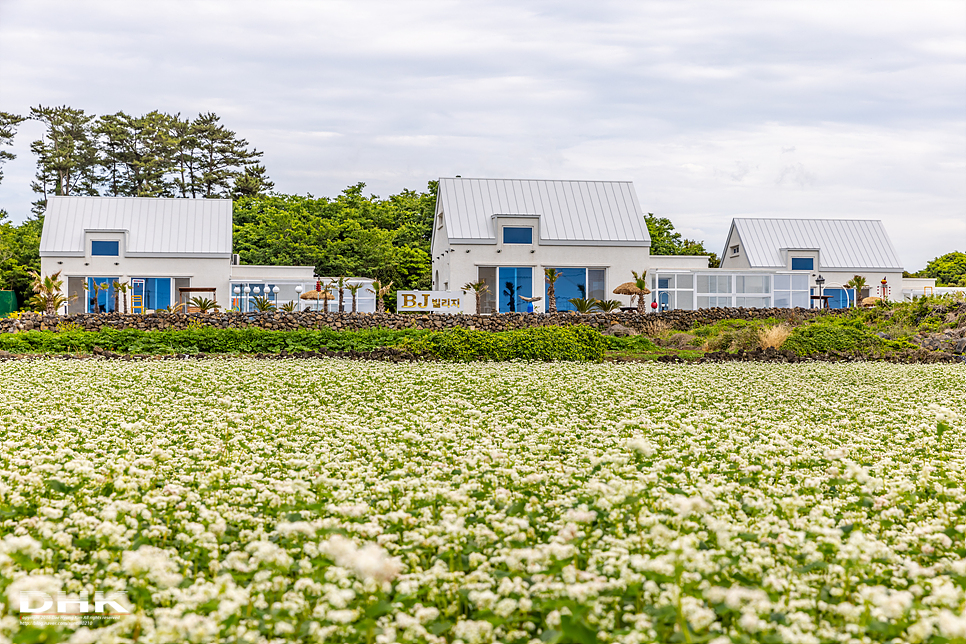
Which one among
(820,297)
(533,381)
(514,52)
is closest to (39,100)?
(514,52)

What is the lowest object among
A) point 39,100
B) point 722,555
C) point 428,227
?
point 722,555

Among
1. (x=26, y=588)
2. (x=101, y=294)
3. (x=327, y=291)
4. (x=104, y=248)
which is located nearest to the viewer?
(x=26, y=588)

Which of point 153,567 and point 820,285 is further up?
point 820,285

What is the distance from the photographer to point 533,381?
11305mm

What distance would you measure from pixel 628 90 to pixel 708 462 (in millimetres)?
17720

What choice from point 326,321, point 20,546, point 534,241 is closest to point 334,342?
point 326,321

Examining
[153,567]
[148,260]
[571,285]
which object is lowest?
[153,567]

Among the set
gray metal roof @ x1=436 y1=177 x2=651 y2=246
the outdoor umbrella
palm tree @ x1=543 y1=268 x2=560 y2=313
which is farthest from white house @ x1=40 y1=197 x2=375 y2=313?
palm tree @ x1=543 y1=268 x2=560 y2=313

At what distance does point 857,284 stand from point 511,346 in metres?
22.5

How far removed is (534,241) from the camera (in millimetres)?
30188

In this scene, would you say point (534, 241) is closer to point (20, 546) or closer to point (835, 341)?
point (835, 341)

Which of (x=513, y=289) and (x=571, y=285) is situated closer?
(x=513, y=289)

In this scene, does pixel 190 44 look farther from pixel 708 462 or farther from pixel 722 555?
pixel 722 555

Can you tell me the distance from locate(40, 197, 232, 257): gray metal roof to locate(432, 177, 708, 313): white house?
9.56m
